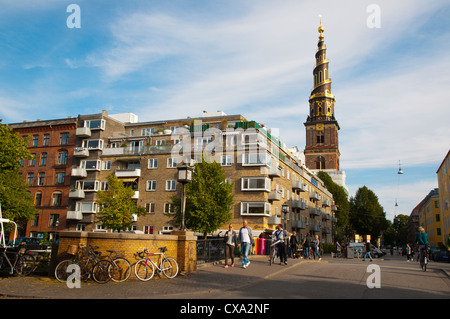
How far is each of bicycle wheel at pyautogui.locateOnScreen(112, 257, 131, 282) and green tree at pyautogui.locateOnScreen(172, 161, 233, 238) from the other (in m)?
29.5

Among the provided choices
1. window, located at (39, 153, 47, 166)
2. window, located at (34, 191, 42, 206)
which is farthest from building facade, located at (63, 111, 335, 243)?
window, located at (34, 191, 42, 206)

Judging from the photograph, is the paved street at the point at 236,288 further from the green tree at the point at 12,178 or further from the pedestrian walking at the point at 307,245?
the green tree at the point at 12,178

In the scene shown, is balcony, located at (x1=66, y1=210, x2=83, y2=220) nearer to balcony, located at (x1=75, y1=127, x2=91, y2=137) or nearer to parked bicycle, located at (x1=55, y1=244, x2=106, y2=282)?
balcony, located at (x1=75, y1=127, x2=91, y2=137)

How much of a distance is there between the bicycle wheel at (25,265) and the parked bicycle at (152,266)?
3911 millimetres

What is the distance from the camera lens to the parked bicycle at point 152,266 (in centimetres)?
1180

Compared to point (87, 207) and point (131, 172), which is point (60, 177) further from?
point (131, 172)

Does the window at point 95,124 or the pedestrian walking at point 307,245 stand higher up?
the window at point 95,124

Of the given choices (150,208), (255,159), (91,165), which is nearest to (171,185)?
(150,208)

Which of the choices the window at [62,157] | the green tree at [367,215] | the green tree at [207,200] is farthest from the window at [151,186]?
Result: the green tree at [367,215]

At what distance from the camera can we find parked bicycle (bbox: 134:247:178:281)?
38.7 feet

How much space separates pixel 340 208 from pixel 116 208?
179ft
